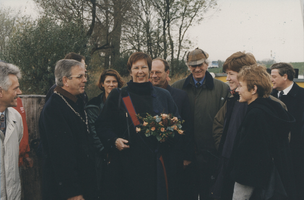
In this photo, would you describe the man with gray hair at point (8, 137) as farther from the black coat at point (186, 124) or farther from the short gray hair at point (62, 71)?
the black coat at point (186, 124)

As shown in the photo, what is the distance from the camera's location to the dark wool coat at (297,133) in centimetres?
326

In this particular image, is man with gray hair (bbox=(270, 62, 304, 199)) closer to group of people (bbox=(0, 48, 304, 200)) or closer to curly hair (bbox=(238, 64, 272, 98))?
group of people (bbox=(0, 48, 304, 200))

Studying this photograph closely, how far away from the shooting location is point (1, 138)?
217cm

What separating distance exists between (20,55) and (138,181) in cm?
763

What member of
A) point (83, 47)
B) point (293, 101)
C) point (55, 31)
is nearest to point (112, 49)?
point (83, 47)

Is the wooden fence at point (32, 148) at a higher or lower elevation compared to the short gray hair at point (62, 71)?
lower

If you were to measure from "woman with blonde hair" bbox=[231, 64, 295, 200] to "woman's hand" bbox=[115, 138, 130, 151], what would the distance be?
1.06 metres

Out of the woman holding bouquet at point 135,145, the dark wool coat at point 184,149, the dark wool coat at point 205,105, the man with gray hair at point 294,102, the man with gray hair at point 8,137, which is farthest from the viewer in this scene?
the man with gray hair at point 294,102

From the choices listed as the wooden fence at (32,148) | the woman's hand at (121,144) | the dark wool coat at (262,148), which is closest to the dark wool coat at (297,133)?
the dark wool coat at (262,148)

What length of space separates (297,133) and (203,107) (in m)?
1.65

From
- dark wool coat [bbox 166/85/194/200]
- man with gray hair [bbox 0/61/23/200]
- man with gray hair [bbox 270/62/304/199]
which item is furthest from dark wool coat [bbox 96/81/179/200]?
man with gray hair [bbox 270/62/304/199]

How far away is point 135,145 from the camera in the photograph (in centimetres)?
240

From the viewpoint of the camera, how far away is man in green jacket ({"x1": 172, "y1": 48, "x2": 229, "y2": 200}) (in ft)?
10.7

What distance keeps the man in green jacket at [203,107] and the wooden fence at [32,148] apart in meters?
2.22
